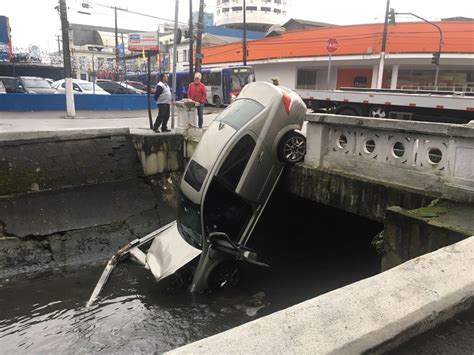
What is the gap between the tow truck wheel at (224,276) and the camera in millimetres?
6189

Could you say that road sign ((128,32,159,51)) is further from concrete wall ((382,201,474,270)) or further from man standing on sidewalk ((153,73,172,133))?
concrete wall ((382,201,474,270))

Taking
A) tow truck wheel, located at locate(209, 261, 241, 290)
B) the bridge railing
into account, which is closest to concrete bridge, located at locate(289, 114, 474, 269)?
the bridge railing

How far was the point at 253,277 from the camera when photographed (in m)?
6.85

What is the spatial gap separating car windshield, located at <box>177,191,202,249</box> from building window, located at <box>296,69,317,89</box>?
29036 mm

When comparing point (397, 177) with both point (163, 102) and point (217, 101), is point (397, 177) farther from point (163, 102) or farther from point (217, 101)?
point (217, 101)

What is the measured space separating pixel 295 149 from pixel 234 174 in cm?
111

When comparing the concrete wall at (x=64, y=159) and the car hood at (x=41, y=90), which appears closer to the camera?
the concrete wall at (x=64, y=159)

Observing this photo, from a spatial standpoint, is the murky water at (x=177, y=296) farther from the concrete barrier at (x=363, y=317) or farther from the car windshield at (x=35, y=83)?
the car windshield at (x=35, y=83)

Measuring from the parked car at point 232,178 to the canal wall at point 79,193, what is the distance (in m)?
2.22

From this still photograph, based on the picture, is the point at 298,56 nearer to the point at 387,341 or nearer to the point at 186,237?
the point at 186,237

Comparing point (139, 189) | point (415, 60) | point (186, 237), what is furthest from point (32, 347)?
point (415, 60)

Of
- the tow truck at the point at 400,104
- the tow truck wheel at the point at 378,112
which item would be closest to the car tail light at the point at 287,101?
the tow truck at the point at 400,104

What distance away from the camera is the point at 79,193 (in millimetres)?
8820

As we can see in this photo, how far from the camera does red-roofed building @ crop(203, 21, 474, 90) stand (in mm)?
25359
